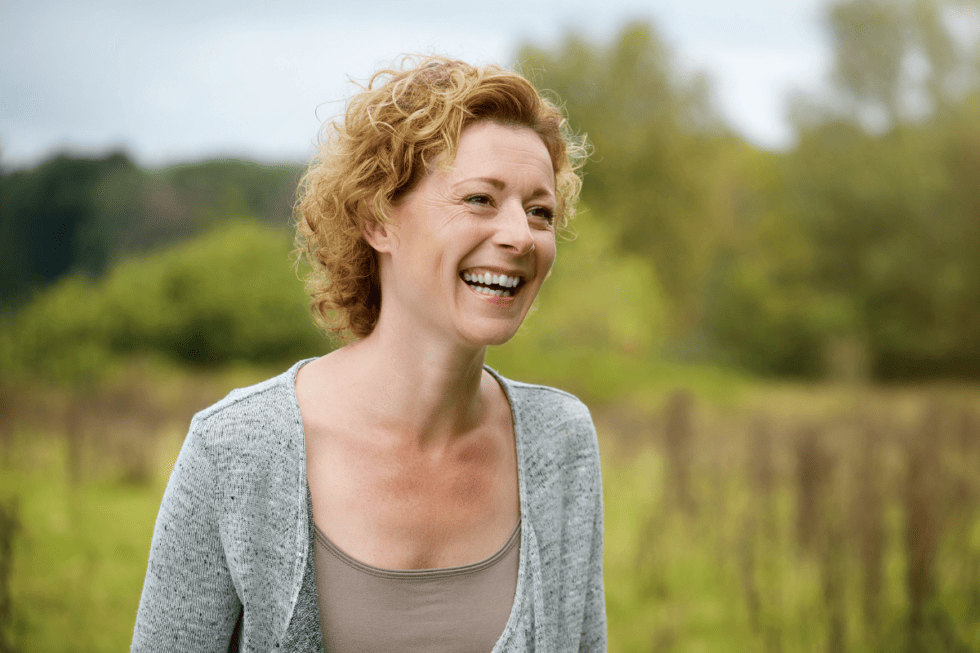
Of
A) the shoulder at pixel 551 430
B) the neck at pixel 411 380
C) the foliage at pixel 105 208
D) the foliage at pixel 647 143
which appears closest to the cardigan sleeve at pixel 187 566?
the neck at pixel 411 380

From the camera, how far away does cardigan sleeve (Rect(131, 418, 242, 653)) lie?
146 cm

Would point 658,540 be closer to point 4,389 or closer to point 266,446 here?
point 266,446

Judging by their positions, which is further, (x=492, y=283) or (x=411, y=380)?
(x=411, y=380)

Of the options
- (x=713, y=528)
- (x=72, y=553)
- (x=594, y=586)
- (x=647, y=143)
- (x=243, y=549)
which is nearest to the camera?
(x=243, y=549)

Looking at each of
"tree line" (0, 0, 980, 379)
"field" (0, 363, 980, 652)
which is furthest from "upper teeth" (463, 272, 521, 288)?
"tree line" (0, 0, 980, 379)

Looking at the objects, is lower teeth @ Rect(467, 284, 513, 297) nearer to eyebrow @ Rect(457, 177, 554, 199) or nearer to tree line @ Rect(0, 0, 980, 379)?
eyebrow @ Rect(457, 177, 554, 199)

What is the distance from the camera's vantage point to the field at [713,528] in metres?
3.23

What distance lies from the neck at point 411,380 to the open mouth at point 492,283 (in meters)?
0.14

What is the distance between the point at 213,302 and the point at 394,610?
13.8 meters

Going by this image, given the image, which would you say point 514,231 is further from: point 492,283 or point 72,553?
point 72,553

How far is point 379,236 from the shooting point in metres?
1.67

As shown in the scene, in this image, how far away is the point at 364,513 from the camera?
1.58 m

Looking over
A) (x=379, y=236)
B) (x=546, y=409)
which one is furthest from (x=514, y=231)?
(x=546, y=409)

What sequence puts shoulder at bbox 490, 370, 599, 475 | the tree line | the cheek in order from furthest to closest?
the tree line → shoulder at bbox 490, 370, 599, 475 → the cheek
